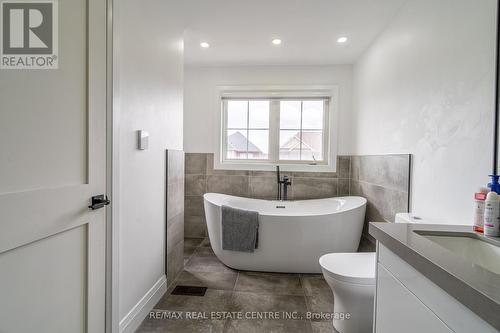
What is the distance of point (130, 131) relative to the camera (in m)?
1.47

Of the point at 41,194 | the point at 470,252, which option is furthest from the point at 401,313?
the point at 41,194

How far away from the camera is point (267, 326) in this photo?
65.3 inches

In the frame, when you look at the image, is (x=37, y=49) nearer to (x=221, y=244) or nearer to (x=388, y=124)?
(x=221, y=244)

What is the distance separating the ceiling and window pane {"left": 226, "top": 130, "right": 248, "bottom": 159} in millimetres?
991

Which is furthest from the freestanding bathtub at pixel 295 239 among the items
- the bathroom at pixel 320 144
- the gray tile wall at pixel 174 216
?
the gray tile wall at pixel 174 216

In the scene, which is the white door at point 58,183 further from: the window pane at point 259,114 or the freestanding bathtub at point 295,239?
the window pane at point 259,114

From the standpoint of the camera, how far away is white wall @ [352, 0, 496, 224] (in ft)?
3.77

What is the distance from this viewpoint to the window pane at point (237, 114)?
3.38 metres

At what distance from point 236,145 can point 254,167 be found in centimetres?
44

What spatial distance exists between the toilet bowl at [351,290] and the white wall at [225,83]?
192cm

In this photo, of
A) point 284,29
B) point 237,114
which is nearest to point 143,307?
point 237,114

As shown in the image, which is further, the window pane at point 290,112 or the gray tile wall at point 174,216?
the window pane at point 290,112

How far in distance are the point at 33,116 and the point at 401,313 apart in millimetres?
1504

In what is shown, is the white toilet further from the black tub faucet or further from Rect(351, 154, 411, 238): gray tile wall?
the black tub faucet
